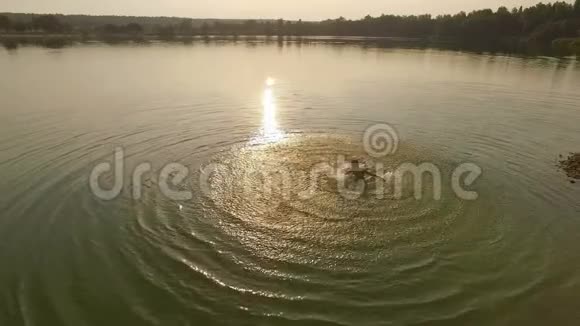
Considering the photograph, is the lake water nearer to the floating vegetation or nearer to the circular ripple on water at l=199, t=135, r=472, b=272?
the circular ripple on water at l=199, t=135, r=472, b=272

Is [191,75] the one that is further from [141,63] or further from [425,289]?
[425,289]

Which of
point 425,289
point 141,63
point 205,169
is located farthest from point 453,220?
point 141,63

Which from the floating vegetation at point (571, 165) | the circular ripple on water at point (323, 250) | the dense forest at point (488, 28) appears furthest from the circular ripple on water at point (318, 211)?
the dense forest at point (488, 28)

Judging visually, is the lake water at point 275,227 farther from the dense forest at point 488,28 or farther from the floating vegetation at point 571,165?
the dense forest at point 488,28

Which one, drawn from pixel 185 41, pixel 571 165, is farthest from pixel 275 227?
pixel 185 41

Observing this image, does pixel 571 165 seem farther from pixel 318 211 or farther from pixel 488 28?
pixel 488 28

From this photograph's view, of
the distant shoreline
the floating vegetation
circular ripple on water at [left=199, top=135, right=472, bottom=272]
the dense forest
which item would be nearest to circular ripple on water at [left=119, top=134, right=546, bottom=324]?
circular ripple on water at [left=199, top=135, right=472, bottom=272]

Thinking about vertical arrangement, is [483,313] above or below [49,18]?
below
